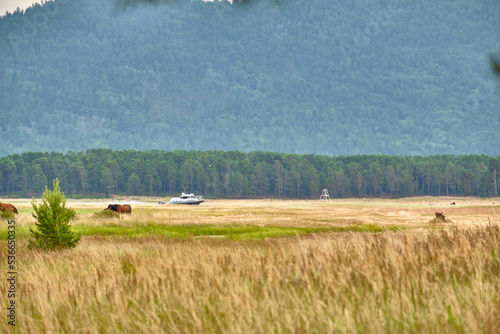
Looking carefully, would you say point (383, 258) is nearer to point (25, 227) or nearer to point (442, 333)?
point (442, 333)

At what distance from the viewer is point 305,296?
8914 mm

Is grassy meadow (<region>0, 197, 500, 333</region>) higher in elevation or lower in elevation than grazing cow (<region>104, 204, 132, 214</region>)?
higher

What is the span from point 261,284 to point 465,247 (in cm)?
352

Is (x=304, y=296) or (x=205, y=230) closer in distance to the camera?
(x=304, y=296)

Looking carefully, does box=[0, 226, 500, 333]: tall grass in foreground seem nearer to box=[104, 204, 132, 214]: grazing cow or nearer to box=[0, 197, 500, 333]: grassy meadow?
box=[0, 197, 500, 333]: grassy meadow

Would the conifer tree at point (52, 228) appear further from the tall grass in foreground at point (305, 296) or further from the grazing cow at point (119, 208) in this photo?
the grazing cow at point (119, 208)

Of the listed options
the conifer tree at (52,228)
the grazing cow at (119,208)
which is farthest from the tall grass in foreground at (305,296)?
the grazing cow at (119,208)

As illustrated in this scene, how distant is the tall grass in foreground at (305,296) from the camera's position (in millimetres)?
7531

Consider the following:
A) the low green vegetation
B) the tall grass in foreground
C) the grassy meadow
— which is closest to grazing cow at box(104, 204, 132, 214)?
the low green vegetation

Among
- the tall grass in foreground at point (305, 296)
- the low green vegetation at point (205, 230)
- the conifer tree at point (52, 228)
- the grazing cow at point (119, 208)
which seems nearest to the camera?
the tall grass in foreground at point (305, 296)

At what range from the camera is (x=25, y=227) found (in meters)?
38.5

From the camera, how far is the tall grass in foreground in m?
7.53

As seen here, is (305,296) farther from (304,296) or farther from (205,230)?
(205,230)

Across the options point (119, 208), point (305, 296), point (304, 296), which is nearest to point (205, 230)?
point (119, 208)
